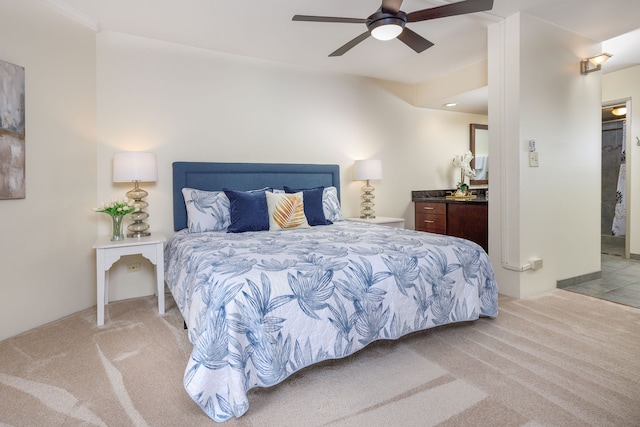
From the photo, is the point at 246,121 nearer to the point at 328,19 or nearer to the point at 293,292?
the point at 328,19

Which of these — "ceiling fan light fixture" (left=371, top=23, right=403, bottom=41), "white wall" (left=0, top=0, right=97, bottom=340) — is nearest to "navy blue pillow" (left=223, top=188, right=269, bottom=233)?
"white wall" (left=0, top=0, right=97, bottom=340)

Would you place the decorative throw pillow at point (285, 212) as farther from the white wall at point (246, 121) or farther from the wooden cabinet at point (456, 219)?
the wooden cabinet at point (456, 219)

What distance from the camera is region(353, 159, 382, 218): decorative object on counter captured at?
165 inches

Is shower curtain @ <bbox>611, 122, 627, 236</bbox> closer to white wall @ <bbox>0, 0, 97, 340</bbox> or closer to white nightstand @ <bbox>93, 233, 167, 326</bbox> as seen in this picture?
white nightstand @ <bbox>93, 233, 167, 326</bbox>

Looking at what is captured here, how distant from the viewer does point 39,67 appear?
2607 millimetres

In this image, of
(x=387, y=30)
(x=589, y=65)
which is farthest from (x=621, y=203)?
(x=387, y=30)

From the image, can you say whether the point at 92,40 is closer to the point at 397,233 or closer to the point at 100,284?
the point at 100,284

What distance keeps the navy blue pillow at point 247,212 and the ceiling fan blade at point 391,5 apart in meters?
1.79

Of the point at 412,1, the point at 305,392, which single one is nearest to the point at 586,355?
the point at 305,392

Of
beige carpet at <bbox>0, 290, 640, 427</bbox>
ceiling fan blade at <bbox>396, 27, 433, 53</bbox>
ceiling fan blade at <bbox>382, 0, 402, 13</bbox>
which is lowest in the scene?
beige carpet at <bbox>0, 290, 640, 427</bbox>

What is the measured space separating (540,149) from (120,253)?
3.75 meters

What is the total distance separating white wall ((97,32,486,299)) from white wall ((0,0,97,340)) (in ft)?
0.58

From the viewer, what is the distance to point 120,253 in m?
2.71

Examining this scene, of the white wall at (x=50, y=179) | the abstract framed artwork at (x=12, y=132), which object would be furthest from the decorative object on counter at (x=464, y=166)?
the abstract framed artwork at (x=12, y=132)
